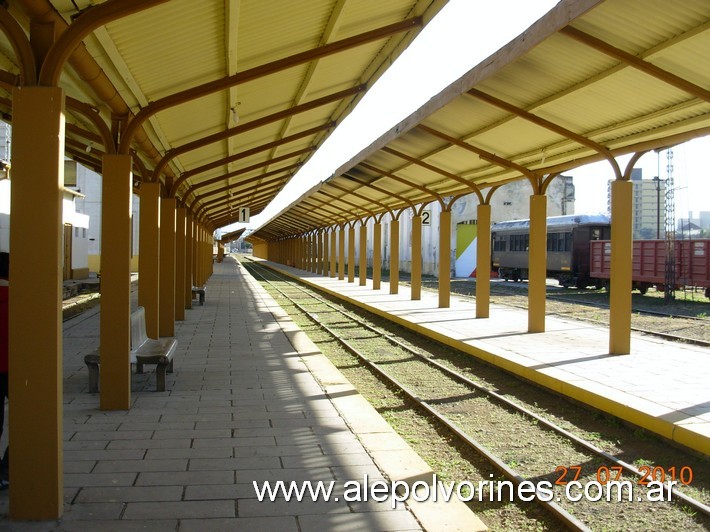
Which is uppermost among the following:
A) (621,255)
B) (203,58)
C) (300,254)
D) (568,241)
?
(203,58)

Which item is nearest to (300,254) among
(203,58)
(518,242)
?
(518,242)

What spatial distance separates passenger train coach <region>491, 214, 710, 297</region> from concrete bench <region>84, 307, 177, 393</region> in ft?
64.2

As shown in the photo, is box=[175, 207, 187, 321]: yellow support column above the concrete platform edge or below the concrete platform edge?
above

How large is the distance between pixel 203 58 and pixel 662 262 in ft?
68.4

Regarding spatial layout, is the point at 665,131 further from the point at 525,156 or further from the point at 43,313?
the point at 43,313

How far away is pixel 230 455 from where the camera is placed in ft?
17.6

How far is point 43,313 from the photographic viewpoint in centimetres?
402

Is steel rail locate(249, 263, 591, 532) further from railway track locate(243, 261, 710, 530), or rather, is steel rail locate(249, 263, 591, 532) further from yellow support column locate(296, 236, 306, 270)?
yellow support column locate(296, 236, 306, 270)

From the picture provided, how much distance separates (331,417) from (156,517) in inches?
109

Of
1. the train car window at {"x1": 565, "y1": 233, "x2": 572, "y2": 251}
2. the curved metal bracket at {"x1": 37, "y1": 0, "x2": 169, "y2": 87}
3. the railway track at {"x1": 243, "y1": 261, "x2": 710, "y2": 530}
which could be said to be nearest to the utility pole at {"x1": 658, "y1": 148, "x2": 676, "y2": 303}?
the train car window at {"x1": 565, "y1": 233, "x2": 572, "y2": 251}

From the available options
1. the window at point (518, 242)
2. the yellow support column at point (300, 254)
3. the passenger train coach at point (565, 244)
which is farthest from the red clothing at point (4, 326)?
the yellow support column at point (300, 254)

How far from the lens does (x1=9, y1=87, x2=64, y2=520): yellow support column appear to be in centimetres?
399

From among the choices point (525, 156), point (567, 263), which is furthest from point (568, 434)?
point (567, 263)

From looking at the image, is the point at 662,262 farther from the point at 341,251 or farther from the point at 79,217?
the point at 79,217
